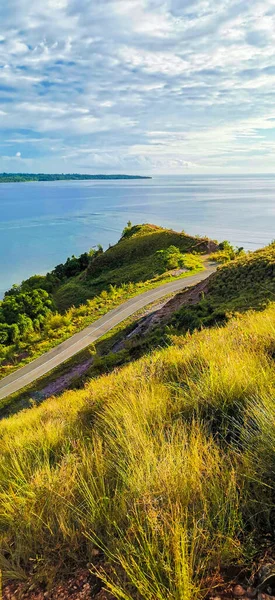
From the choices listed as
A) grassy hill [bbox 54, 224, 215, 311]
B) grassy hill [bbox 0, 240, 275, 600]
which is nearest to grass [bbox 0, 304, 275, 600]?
grassy hill [bbox 0, 240, 275, 600]

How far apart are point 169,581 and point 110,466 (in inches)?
51.9

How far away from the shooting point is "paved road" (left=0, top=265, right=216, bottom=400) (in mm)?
22906

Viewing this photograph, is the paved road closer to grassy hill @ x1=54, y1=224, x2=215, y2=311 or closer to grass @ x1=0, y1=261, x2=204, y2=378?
grass @ x1=0, y1=261, x2=204, y2=378

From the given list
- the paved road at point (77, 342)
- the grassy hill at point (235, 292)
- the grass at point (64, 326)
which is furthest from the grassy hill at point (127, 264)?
the grassy hill at point (235, 292)

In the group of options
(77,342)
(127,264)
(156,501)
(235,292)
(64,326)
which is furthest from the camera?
(127,264)

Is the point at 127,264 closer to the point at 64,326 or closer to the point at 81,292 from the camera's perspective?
the point at 81,292

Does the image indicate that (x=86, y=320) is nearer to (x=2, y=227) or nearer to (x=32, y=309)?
(x=32, y=309)

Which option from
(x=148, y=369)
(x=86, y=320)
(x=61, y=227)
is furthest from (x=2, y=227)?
(x=148, y=369)

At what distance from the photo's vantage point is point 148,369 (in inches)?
238

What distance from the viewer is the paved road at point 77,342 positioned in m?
22.9

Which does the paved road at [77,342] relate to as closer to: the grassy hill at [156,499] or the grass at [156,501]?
the grassy hill at [156,499]

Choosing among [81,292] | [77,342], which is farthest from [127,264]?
[77,342]

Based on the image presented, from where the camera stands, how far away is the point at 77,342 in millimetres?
26562

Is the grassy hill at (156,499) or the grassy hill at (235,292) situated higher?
the grassy hill at (156,499)
